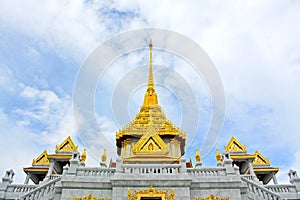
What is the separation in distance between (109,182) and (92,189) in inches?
37.7

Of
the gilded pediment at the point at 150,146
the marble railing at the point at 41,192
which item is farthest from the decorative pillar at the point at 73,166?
the gilded pediment at the point at 150,146

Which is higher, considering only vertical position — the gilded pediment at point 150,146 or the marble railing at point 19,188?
the gilded pediment at point 150,146

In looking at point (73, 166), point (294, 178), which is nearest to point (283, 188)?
point (294, 178)

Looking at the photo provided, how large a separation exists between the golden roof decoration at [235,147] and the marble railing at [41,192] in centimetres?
1555

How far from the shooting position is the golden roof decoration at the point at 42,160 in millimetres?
22748

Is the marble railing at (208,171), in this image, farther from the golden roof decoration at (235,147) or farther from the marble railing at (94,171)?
the golden roof decoration at (235,147)

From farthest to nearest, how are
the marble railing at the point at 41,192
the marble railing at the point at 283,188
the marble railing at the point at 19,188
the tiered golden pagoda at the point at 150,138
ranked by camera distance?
1. the tiered golden pagoda at the point at 150,138
2. the marble railing at the point at 283,188
3. the marble railing at the point at 19,188
4. the marble railing at the point at 41,192

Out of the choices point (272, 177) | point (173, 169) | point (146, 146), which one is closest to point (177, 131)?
point (146, 146)

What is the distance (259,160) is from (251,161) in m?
1.24

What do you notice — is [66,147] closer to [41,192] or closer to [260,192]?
[41,192]

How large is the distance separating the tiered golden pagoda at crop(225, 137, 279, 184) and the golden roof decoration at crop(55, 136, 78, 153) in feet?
45.3

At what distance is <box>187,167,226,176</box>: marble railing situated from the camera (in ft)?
46.0

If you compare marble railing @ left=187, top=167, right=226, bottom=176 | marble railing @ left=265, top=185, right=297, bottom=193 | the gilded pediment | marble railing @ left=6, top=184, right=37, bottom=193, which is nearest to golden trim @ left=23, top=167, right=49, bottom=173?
marble railing @ left=6, top=184, right=37, bottom=193

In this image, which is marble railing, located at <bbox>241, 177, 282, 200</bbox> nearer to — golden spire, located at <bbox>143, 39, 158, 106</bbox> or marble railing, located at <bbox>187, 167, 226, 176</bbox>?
marble railing, located at <bbox>187, 167, 226, 176</bbox>
